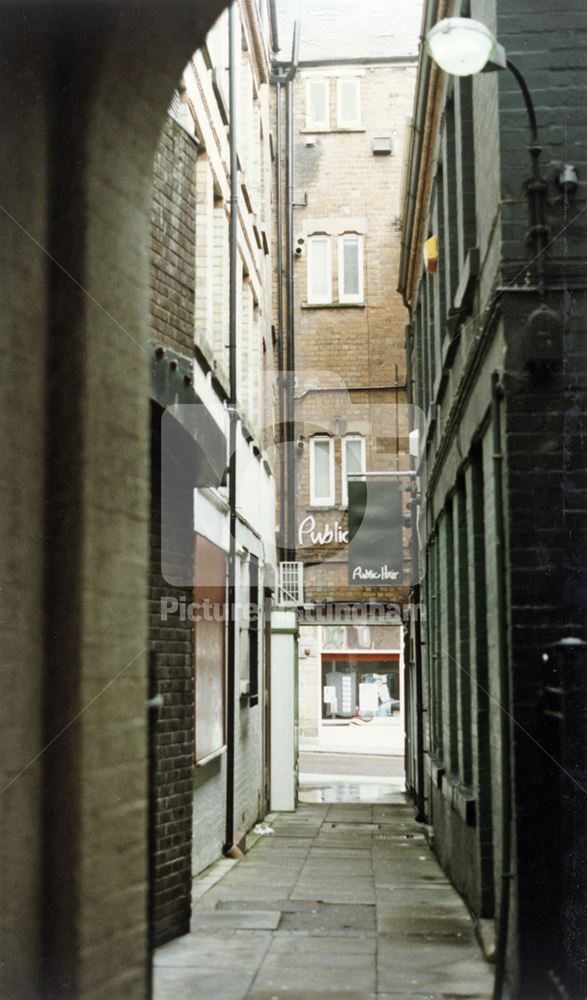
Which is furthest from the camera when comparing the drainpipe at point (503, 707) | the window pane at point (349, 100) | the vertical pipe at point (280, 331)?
the window pane at point (349, 100)

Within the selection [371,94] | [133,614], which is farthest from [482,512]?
[371,94]

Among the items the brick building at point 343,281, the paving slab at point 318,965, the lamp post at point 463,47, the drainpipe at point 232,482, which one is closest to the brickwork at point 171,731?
the paving slab at point 318,965

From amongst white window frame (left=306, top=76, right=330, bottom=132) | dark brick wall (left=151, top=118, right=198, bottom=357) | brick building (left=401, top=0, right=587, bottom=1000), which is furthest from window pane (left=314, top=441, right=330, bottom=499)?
brick building (left=401, top=0, right=587, bottom=1000)

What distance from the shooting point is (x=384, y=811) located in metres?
17.8

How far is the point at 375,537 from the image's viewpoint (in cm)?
1803

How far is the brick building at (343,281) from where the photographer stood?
23000mm

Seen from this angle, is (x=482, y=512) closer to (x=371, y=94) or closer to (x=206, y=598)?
(x=206, y=598)

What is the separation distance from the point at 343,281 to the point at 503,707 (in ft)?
58.6

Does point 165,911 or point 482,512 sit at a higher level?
point 482,512

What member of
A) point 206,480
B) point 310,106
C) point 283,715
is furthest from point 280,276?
point 206,480

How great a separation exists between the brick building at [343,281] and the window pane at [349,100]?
2 cm

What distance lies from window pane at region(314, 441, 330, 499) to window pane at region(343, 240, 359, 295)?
9.79 ft

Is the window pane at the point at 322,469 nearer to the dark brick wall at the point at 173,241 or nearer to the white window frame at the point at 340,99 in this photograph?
the white window frame at the point at 340,99

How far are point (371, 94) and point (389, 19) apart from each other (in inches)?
59.4
